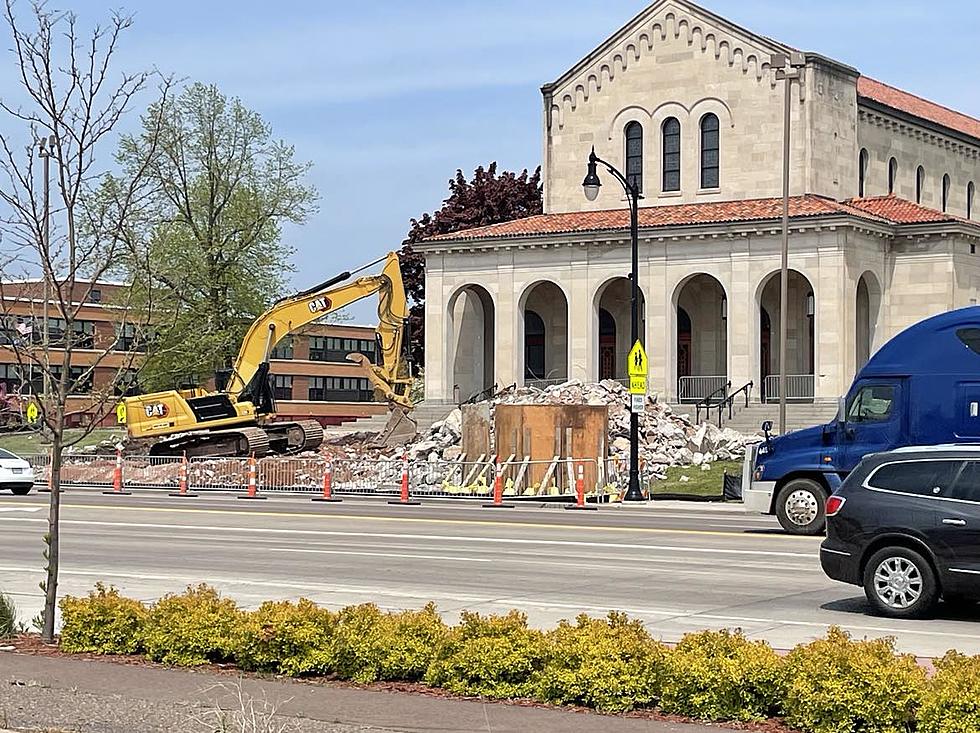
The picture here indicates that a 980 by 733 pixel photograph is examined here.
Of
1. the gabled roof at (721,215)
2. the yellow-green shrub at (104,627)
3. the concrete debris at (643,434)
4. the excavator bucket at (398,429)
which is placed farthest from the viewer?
the gabled roof at (721,215)

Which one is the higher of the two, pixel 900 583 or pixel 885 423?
pixel 885 423

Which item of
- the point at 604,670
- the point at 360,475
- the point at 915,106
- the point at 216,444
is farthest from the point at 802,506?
the point at 915,106

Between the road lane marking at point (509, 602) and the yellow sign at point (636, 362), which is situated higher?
the yellow sign at point (636, 362)

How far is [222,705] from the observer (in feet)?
34.1

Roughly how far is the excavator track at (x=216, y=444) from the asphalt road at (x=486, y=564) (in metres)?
16.4

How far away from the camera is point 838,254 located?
5369 cm

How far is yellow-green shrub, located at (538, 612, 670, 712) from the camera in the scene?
34.7ft

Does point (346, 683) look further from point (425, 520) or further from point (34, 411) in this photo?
point (425, 520)

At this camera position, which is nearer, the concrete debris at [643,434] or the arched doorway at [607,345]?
the concrete debris at [643,434]

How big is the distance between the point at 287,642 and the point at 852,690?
4.14m

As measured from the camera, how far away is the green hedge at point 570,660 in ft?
31.8

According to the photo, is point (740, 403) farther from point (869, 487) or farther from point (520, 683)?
point (520, 683)

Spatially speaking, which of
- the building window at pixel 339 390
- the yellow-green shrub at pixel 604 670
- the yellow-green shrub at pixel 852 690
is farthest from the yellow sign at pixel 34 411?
the building window at pixel 339 390

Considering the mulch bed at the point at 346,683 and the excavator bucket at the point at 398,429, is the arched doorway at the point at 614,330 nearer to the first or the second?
the excavator bucket at the point at 398,429
